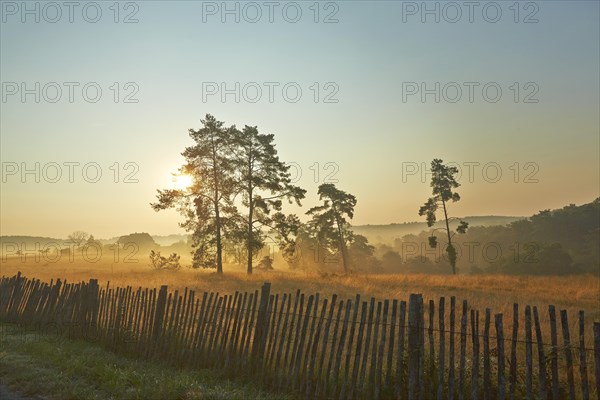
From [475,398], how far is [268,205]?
103ft

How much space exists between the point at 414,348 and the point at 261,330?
3442 mm

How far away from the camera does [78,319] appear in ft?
42.0

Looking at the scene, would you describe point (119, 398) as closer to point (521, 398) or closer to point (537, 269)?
point (521, 398)

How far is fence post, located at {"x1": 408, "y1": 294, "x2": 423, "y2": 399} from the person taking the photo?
682 cm

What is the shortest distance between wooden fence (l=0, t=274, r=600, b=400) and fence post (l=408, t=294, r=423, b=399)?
0.02 metres

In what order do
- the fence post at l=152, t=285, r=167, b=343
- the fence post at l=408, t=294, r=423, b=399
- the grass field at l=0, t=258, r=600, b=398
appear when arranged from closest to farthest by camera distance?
1. the fence post at l=408, t=294, r=423, b=399
2. the grass field at l=0, t=258, r=600, b=398
3. the fence post at l=152, t=285, r=167, b=343

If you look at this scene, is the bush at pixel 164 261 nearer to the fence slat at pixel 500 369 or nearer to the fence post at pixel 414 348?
the fence post at pixel 414 348

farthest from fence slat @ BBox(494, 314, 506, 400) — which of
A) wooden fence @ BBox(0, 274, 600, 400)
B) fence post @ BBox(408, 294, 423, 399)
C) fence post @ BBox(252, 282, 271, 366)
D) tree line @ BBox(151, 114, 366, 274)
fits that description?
tree line @ BBox(151, 114, 366, 274)

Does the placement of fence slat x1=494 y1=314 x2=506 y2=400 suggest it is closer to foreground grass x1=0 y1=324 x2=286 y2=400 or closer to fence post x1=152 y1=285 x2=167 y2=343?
foreground grass x1=0 y1=324 x2=286 y2=400

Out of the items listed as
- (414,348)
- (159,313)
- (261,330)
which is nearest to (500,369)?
(414,348)

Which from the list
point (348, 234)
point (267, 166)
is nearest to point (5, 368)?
point (267, 166)

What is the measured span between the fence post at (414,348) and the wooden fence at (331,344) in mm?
17

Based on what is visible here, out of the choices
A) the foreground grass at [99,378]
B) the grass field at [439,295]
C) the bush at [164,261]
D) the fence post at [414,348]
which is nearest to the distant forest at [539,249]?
the grass field at [439,295]

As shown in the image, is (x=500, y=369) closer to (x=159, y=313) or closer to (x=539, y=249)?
(x=159, y=313)
